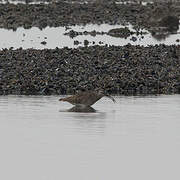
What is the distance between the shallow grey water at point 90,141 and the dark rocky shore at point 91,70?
126 inches

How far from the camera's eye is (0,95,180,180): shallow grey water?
1453 centimetres

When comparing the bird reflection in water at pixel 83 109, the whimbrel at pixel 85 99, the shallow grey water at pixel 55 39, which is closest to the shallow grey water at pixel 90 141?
the bird reflection in water at pixel 83 109

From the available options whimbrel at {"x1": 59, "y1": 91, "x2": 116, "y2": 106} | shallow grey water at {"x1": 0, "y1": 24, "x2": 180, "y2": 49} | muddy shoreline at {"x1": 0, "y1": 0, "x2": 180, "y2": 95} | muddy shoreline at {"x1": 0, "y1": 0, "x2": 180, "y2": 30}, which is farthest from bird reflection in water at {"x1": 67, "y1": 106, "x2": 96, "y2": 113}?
muddy shoreline at {"x1": 0, "y1": 0, "x2": 180, "y2": 30}

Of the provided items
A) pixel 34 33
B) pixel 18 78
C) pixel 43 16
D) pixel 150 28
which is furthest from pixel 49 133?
pixel 43 16

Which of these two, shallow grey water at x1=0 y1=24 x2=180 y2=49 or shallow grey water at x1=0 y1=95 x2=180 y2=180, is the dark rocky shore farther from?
shallow grey water at x1=0 y1=24 x2=180 y2=49

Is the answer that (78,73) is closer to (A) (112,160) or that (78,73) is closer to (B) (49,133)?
(B) (49,133)

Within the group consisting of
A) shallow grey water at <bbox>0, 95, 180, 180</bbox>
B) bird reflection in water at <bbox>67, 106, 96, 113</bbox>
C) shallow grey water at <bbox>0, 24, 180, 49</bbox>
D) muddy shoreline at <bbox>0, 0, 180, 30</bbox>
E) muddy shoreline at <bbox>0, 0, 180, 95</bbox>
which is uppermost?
muddy shoreline at <bbox>0, 0, 180, 30</bbox>

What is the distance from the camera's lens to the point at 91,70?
30875 millimetres

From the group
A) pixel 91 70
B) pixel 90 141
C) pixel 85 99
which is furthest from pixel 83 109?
pixel 91 70

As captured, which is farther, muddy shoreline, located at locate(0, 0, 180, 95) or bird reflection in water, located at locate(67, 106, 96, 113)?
muddy shoreline, located at locate(0, 0, 180, 95)

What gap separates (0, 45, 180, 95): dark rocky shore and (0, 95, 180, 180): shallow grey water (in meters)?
3.20

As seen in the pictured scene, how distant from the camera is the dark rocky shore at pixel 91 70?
28.2 metres

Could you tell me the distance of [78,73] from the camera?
30.2m

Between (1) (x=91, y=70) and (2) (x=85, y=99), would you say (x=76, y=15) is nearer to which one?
(1) (x=91, y=70)
